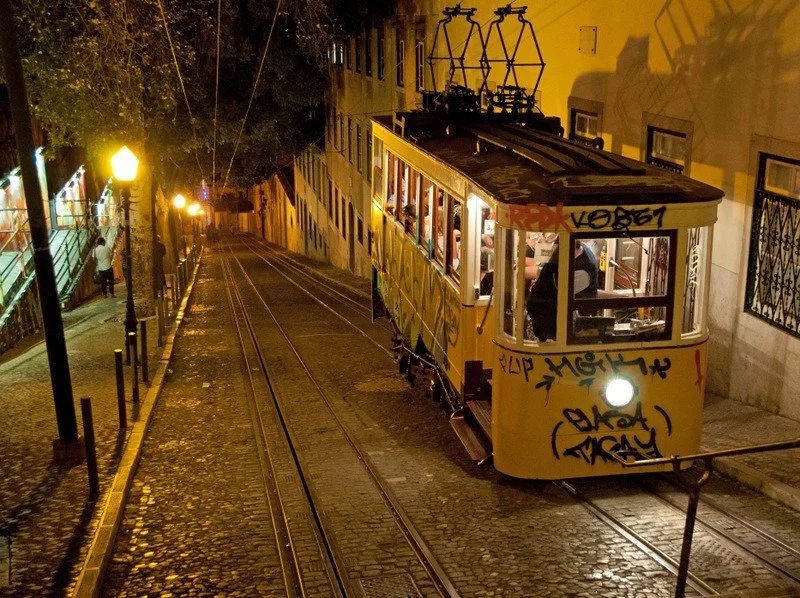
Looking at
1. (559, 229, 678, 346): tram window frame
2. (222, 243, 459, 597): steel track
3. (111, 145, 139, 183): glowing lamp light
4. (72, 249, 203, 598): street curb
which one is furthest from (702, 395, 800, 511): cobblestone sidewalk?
(111, 145, 139, 183): glowing lamp light

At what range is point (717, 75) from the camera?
31.6ft

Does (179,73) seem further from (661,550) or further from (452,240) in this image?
(661,550)

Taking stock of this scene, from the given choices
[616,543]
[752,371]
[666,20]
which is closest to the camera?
[616,543]

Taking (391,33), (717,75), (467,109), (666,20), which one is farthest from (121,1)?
(391,33)

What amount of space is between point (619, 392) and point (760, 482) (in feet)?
4.53

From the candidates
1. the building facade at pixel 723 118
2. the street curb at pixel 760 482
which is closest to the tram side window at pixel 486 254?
the street curb at pixel 760 482

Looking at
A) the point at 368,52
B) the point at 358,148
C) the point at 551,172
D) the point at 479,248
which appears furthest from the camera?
the point at 358,148

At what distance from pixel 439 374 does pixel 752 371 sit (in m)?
3.35

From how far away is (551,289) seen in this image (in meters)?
6.99

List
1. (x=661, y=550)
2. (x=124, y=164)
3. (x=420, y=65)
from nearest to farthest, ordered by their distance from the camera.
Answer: (x=661, y=550) < (x=124, y=164) < (x=420, y=65)

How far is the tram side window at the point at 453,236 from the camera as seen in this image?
844 centimetres

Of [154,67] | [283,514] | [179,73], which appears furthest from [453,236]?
[154,67]

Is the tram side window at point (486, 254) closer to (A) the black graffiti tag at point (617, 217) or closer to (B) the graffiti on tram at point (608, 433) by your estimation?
(A) the black graffiti tag at point (617, 217)

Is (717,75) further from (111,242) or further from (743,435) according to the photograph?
(111,242)
